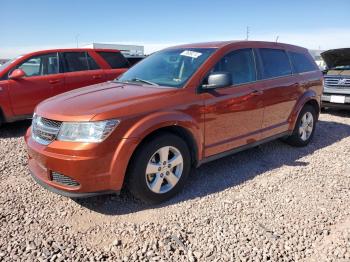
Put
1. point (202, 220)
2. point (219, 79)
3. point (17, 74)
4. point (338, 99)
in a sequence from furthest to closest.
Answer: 1. point (338, 99)
2. point (17, 74)
3. point (219, 79)
4. point (202, 220)

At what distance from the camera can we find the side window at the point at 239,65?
12.8ft

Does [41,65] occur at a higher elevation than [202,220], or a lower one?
higher

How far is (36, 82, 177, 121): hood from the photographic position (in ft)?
9.63

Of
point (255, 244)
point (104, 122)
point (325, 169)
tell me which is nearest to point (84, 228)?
point (104, 122)

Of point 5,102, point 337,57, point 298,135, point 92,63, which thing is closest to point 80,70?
point 92,63

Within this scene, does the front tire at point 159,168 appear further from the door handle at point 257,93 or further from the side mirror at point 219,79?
the door handle at point 257,93

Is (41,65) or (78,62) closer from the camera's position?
(41,65)

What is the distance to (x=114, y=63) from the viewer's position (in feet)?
24.8

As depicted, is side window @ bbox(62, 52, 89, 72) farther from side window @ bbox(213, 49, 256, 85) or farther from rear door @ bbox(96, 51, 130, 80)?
side window @ bbox(213, 49, 256, 85)

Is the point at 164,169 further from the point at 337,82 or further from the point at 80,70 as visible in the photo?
the point at 337,82

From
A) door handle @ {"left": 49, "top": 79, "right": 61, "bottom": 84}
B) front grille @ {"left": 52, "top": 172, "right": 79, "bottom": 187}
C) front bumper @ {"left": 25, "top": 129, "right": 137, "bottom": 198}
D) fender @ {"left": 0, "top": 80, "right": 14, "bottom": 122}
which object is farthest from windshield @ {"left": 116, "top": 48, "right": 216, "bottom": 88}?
fender @ {"left": 0, "top": 80, "right": 14, "bottom": 122}

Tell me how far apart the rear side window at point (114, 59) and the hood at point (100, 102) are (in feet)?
13.0

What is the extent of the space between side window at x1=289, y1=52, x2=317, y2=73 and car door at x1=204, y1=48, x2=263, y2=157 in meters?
1.21

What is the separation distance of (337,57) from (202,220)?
715cm
